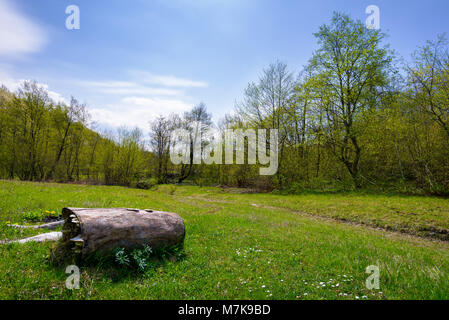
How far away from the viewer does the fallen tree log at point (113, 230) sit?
13.5 ft

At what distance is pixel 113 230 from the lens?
4.44m

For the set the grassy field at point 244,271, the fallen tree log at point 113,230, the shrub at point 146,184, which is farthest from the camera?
the shrub at point 146,184

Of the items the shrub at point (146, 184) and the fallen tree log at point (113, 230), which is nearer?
the fallen tree log at point (113, 230)

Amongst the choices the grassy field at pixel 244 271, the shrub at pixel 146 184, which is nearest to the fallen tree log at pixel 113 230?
the grassy field at pixel 244 271

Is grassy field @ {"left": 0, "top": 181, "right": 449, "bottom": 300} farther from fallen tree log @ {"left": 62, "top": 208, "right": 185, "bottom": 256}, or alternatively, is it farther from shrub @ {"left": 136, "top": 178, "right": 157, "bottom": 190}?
shrub @ {"left": 136, "top": 178, "right": 157, "bottom": 190}

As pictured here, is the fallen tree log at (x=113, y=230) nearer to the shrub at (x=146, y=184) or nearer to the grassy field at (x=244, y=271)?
the grassy field at (x=244, y=271)

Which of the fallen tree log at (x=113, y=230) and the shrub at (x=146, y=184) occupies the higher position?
the fallen tree log at (x=113, y=230)

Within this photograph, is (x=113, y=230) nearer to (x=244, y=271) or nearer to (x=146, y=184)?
(x=244, y=271)

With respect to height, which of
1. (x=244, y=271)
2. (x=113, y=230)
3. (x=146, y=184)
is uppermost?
(x=113, y=230)

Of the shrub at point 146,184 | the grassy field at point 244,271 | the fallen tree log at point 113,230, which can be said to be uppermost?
the fallen tree log at point 113,230

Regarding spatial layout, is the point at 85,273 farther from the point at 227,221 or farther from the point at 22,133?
the point at 22,133

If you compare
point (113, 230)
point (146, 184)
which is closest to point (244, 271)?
point (113, 230)

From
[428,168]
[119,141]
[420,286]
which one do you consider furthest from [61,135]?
[428,168]
